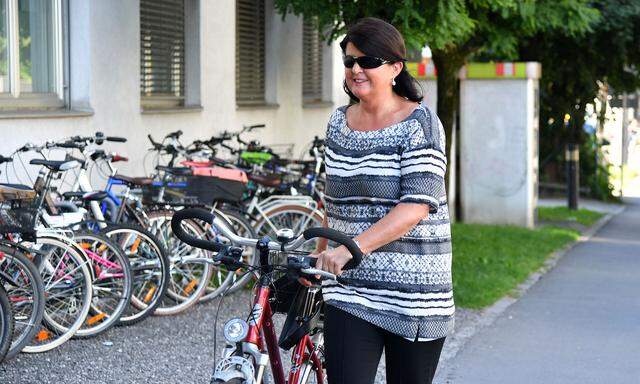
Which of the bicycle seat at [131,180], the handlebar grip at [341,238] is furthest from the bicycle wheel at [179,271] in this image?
the handlebar grip at [341,238]

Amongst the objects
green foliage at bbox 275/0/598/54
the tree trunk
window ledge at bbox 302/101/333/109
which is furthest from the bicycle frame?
window ledge at bbox 302/101/333/109

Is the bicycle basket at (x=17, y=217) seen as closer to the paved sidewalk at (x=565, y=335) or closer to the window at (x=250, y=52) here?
the paved sidewalk at (x=565, y=335)

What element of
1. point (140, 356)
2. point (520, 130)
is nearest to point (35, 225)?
point (140, 356)

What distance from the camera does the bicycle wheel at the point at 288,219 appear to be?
9.20 m

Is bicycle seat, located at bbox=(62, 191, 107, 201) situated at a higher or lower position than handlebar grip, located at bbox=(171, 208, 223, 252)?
lower

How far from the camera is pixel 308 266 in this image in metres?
3.48

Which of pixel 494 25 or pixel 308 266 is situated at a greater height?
pixel 494 25

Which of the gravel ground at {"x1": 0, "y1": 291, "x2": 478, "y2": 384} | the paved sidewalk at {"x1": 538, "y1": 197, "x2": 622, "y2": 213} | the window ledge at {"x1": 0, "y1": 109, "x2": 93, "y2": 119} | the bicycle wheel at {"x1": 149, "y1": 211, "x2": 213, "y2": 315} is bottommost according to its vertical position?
the paved sidewalk at {"x1": 538, "y1": 197, "x2": 622, "y2": 213}

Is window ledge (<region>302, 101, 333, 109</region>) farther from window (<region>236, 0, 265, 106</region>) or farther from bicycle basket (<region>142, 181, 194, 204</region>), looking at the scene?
bicycle basket (<region>142, 181, 194, 204</region>)

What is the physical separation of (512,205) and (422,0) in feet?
24.0

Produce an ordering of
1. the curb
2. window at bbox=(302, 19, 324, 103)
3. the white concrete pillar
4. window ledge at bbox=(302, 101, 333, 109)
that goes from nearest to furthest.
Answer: the curb, window ledge at bbox=(302, 101, 333, 109), window at bbox=(302, 19, 324, 103), the white concrete pillar

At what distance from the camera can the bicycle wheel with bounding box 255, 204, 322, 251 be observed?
920cm

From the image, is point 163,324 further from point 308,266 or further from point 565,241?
point 565,241

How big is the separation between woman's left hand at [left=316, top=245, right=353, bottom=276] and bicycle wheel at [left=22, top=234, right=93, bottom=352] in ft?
11.8
